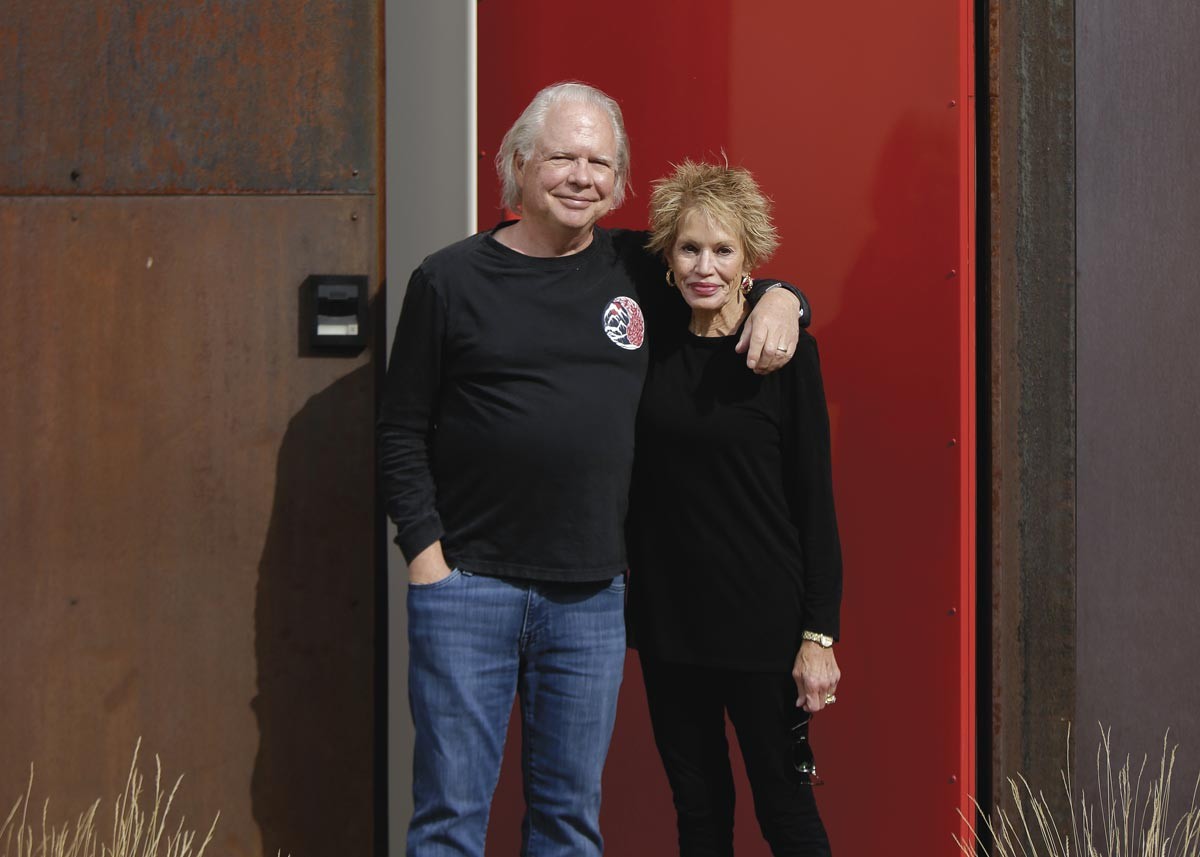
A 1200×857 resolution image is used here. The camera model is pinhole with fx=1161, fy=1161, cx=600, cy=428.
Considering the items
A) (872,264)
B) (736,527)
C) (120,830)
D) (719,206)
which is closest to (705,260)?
(719,206)

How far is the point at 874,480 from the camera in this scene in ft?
8.66

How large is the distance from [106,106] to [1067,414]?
241 cm

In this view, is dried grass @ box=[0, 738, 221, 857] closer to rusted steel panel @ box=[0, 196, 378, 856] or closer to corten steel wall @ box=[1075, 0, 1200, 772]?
rusted steel panel @ box=[0, 196, 378, 856]

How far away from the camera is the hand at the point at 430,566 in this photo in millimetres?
2059

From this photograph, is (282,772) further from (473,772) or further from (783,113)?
(783,113)

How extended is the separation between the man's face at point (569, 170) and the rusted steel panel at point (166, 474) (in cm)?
80

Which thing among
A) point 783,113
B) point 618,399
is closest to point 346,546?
point 618,399

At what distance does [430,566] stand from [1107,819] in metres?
1.82

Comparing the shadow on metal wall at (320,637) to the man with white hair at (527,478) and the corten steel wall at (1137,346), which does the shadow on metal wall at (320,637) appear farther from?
the corten steel wall at (1137,346)

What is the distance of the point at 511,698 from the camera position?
2170 millimetres

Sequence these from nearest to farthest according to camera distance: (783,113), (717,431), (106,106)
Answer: (717,431)
(783,113)
(106,106)

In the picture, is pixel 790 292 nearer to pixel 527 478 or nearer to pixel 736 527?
pixel 736 527

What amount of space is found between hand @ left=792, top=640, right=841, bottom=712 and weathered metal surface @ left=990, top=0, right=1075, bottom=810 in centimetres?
77

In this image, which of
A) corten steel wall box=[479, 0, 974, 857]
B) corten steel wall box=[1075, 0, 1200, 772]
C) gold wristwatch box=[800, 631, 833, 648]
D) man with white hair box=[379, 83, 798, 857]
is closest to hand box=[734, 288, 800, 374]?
man with white hair box=[379, 83, 798, 857]
